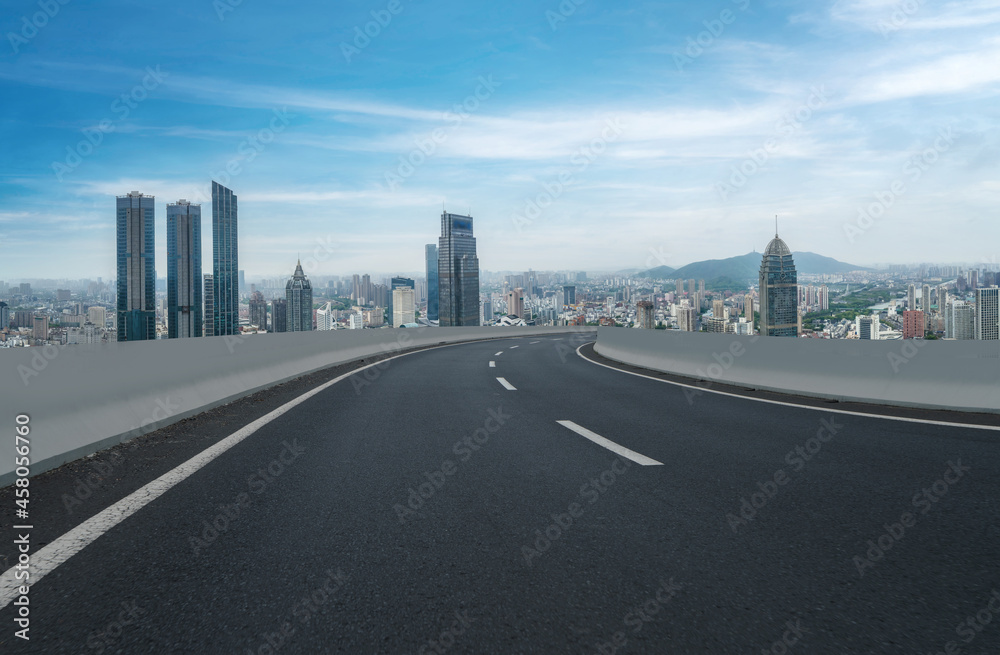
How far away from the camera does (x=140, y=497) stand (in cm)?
473

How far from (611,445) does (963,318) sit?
9.20 metres

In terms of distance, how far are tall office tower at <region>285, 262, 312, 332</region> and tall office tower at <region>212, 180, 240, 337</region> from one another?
8671 millimetres

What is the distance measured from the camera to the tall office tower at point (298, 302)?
34531 millimetres

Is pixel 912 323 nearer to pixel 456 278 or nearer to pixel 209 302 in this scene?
pixel 209 302

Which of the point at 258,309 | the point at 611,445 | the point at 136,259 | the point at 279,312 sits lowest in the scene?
the point at 611,445

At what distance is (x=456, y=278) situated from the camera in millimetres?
119000

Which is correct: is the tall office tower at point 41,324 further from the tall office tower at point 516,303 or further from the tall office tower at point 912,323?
the tall office tower at point 516,303

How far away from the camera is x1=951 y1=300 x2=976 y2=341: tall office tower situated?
37.5 ft

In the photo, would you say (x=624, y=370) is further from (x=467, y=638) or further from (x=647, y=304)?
(x=647, y=304)

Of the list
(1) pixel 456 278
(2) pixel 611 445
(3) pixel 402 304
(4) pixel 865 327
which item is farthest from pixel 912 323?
(1) pixel 456 278

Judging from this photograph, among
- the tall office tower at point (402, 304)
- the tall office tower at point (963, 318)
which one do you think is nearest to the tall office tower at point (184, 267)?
the tall office tower at point (402, 304)

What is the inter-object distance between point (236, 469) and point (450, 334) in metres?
31.1

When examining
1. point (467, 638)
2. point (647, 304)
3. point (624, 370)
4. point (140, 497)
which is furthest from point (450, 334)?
point (467, 638)

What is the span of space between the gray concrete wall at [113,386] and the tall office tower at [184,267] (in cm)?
2796
